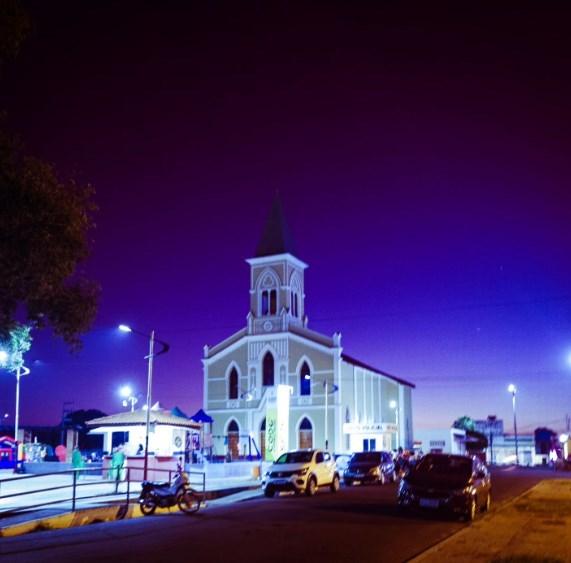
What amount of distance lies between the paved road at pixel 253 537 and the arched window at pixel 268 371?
39.5 m

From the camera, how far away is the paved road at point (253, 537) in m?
11.5

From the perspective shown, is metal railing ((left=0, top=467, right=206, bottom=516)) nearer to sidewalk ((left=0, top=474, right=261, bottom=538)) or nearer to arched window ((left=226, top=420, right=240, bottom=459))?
sidewalk ((left=0, top=474, right=261, bottom=538))

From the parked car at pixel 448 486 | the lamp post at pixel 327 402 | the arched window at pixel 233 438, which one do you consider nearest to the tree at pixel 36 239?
the parked car at pixel 448 486

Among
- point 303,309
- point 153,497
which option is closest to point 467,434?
point 303,309

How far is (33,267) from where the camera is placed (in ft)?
53.4

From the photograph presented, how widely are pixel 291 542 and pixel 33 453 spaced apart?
3688 centimetres

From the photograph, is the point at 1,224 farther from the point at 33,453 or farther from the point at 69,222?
the point at 33,453

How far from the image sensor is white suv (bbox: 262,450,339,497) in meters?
24.5

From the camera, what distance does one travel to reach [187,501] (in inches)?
744

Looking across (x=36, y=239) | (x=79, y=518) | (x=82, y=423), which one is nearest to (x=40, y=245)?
(x=36, y=239)

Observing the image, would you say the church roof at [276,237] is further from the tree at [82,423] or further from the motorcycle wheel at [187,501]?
the motorcycle wheel at [187,501]

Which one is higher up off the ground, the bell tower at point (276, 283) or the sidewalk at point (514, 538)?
the bell tower at point (276, 283)

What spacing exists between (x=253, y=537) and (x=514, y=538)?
488 centimetres

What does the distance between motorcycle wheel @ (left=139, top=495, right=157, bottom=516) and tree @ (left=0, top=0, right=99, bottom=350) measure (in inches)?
184
